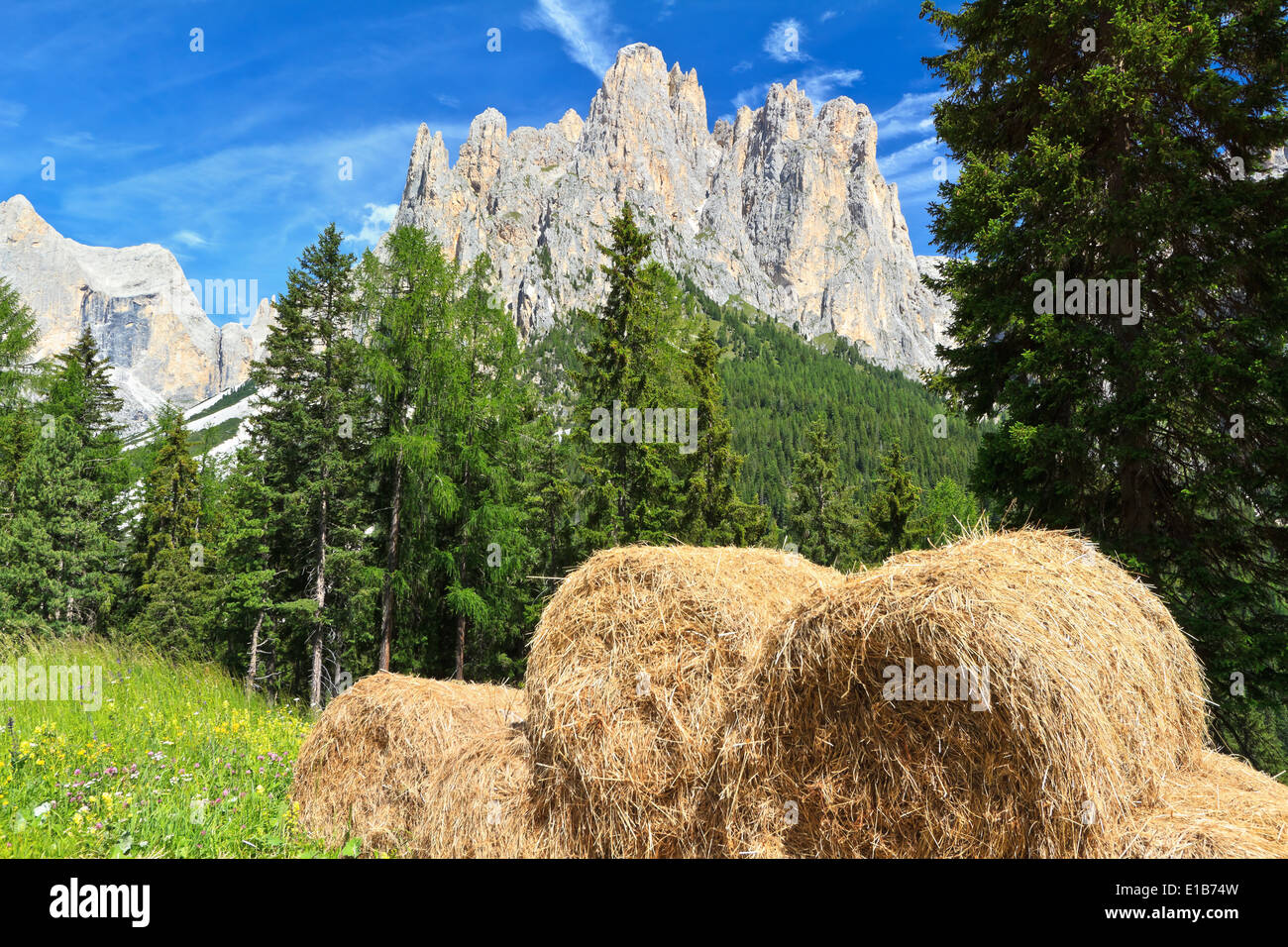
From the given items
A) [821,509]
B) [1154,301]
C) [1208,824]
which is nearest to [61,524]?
[1208,824]

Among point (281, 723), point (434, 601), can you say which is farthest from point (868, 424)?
point (281, 723)

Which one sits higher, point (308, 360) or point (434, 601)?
point (308, 360)

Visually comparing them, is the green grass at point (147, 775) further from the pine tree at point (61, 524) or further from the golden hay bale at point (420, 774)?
the pine tree at point (61, 524)

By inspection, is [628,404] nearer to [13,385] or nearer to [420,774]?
[420,774]

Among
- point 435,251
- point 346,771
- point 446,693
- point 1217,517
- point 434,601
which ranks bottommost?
point 434,601

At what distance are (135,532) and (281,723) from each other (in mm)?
32071

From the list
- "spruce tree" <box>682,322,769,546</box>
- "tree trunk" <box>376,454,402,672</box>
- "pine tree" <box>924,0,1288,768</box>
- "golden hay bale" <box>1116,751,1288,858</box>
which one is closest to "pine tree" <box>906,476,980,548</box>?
"spruce tree" <box>682,322,769,546</box>

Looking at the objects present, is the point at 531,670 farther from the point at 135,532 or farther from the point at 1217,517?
the point at 135,532

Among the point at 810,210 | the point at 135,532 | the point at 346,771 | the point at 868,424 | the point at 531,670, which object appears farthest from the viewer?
the point at 810,210

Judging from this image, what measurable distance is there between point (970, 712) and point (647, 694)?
1912 mm

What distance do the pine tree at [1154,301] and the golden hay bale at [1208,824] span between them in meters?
3.91

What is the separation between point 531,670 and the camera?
15.0ft

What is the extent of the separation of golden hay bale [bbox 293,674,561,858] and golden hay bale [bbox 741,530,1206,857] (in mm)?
1663

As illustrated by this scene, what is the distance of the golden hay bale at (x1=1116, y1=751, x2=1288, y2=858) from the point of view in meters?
2.86
